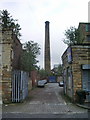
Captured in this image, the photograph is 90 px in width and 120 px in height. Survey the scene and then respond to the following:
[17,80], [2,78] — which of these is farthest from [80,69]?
[2,78]

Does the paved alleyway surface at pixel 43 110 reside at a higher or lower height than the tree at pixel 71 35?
lower

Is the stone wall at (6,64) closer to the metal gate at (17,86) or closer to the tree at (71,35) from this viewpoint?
the metal gate at (17,86)

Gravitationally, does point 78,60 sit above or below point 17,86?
above

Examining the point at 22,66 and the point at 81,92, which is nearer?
the point at 81,92

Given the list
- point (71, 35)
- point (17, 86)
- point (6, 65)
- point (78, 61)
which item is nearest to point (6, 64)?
point (6, 65)

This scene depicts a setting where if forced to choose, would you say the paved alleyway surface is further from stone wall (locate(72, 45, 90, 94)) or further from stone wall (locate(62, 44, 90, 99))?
stone wall (locate(72, 45, 90, 94))

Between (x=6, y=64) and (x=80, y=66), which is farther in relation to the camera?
(x=6, y=64)

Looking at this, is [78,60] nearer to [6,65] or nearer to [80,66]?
[80,66]

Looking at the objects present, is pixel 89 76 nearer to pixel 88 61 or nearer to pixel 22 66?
pixel 88 61

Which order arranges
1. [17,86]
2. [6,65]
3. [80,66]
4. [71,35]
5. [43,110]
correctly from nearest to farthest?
[43,110] → [80,66] → [6,65] → [17,86] → [71,35]

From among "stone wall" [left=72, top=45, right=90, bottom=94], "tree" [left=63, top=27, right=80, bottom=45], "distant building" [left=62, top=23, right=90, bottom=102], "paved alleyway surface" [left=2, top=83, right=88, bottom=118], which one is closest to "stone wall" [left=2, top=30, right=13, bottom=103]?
"paved alleyway surface" [left=2, top=83, right=88, bottom=118]

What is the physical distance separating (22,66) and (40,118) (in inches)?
696

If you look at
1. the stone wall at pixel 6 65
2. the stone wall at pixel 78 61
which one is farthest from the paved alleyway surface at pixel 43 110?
the stone wall at pixel 78 61

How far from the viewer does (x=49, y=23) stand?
58.2 metres
